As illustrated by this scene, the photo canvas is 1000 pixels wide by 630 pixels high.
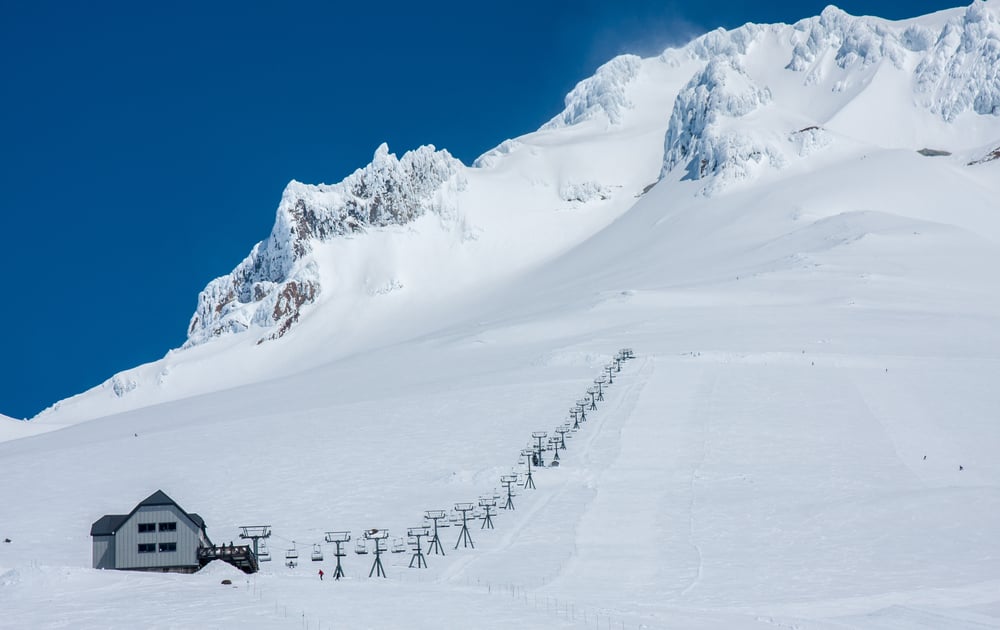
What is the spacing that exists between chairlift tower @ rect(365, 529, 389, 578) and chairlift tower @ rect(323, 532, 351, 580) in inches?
42.5

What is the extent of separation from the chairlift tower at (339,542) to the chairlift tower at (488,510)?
22.2 feet

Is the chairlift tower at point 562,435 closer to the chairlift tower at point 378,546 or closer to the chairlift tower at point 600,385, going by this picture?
the chairlift tower at point 600,385

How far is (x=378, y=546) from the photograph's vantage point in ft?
160

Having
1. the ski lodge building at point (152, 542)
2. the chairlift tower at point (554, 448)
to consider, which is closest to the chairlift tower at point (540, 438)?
the chairlift tower at point (554, 448)

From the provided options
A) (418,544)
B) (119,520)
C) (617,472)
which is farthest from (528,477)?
(119,520)

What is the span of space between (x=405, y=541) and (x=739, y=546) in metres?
15.7

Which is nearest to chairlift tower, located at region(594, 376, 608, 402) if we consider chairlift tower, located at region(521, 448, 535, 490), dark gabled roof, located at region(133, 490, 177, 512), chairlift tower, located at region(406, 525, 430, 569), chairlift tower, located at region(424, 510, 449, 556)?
chairlift tower, located at region(521, 448, 535, 490)

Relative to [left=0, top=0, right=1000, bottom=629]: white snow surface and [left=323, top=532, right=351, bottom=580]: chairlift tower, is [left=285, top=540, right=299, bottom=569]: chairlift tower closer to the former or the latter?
[left=0, top=0, right=1000, bottom=629]: white snow surface

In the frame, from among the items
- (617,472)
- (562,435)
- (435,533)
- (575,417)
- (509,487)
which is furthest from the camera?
(575,417)

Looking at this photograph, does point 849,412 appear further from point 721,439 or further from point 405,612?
point 405,612

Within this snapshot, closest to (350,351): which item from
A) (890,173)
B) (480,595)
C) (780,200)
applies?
(780,200)

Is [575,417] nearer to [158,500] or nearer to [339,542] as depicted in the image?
[339,542]

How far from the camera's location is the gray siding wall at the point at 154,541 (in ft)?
152

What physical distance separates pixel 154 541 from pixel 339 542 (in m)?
8.18
